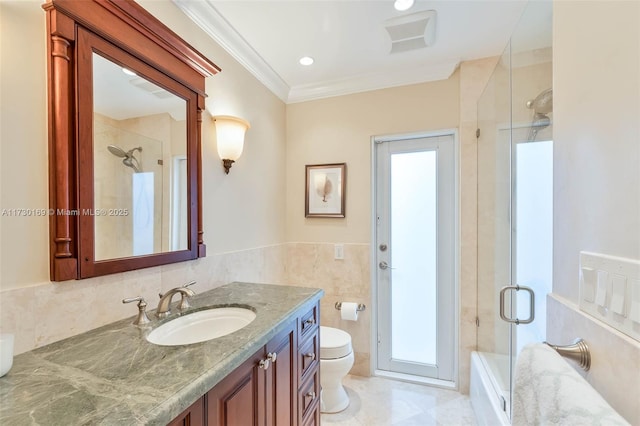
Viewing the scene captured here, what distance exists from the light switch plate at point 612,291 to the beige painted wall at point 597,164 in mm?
19

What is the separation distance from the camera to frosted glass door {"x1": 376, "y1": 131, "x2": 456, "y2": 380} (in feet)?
7.42

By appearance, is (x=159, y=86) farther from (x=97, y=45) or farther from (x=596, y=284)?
(x=596, y=284)

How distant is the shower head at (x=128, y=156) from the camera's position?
3.67ft

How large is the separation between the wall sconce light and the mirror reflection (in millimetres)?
233

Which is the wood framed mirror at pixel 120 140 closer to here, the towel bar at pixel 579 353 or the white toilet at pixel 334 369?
the white toilet at pixel 334 369

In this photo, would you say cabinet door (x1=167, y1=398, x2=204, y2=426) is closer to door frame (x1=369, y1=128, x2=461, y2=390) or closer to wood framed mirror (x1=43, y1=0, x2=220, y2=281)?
wood framed mirror (x1=43, y1=0, x2=220, y2=281)

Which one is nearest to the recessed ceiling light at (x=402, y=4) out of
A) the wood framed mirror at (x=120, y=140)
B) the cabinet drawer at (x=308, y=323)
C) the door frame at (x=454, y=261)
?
the door frame at (x=454, y=261)

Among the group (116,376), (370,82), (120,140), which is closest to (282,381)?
(116,376)

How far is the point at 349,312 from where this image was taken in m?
2.27

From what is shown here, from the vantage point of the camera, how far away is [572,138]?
2.60 ft

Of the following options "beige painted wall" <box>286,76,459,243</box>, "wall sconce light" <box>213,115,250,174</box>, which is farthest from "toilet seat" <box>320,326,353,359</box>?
"wall sconce light" <box>213,115,250,174</box>

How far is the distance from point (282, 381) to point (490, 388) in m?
1.33

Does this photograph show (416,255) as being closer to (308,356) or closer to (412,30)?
(308,356)

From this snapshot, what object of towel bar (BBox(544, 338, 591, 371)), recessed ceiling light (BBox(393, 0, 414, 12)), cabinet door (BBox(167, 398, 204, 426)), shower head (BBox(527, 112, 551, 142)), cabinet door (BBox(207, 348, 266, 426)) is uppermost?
recessed ceiling light (BBox(393, 0, 414, 12))
